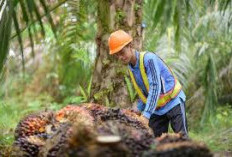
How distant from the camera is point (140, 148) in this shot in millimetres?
3576

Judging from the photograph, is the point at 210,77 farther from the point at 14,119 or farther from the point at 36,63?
the point at 36,63

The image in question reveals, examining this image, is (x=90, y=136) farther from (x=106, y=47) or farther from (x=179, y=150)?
(x=106, y=47)

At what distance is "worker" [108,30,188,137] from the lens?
215 inches

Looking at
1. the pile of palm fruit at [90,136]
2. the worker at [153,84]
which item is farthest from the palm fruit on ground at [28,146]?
the worker at [153,84]

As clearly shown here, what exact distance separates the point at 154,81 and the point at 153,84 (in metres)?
0.03

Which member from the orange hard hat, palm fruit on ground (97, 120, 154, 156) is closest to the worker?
the orange hard hat

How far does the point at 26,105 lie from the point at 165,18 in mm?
11025

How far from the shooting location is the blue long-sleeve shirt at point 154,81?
17.9 ft

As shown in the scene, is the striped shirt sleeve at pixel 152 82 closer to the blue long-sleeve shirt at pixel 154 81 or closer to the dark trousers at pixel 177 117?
the blue long-sleeve shirt at pixel 154 81

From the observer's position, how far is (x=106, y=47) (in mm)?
6664

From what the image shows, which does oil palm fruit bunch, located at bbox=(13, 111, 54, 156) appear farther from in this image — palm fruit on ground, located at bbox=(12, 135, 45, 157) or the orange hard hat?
the orange hard hat

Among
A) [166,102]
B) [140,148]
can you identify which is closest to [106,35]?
[166,102]

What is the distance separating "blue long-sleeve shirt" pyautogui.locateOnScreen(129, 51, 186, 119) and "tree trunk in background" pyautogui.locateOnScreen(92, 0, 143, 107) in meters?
0.79

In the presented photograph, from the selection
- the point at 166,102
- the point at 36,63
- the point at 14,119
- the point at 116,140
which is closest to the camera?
Result: the point at 116,140
